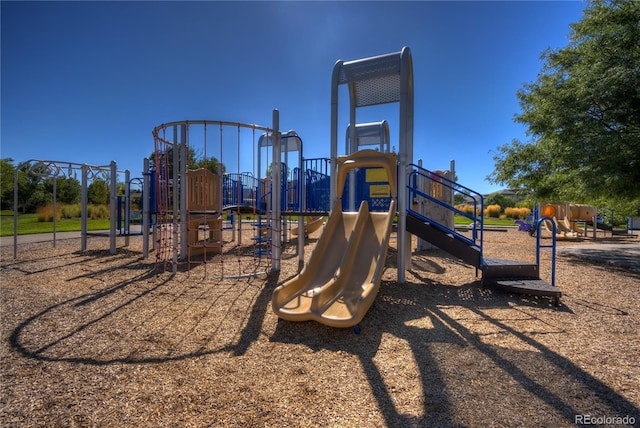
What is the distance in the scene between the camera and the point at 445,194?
1137 cm

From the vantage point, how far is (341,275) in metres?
5.02

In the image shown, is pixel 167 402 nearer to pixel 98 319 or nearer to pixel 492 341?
pixel 98 319

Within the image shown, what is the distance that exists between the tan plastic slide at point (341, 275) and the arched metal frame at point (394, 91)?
2.88 ft

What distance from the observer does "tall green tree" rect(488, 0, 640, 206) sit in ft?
28.6

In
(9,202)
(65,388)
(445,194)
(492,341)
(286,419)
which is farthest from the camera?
(9,202)

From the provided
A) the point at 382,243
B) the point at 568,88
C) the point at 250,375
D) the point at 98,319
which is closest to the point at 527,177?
the point at 568,88

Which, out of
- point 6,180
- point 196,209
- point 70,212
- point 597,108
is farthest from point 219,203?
point 6,180

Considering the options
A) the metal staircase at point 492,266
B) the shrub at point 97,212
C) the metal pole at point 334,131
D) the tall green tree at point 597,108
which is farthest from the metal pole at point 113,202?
the shrub at point 97,212

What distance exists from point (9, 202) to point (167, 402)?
176 ft

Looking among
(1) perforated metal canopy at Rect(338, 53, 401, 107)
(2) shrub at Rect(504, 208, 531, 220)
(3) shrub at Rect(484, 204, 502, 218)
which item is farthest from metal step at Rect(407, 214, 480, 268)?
(3) shrub at Rect(484, 204, 502, 218)

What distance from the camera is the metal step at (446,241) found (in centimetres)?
607

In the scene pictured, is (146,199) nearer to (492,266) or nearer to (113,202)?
(113,202)

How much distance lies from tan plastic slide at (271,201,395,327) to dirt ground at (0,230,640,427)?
0.87 ft

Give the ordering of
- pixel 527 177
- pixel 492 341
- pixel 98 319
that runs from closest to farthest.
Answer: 1. pixel 492 341
2. pixel 98 319
3. pixel 527 177
